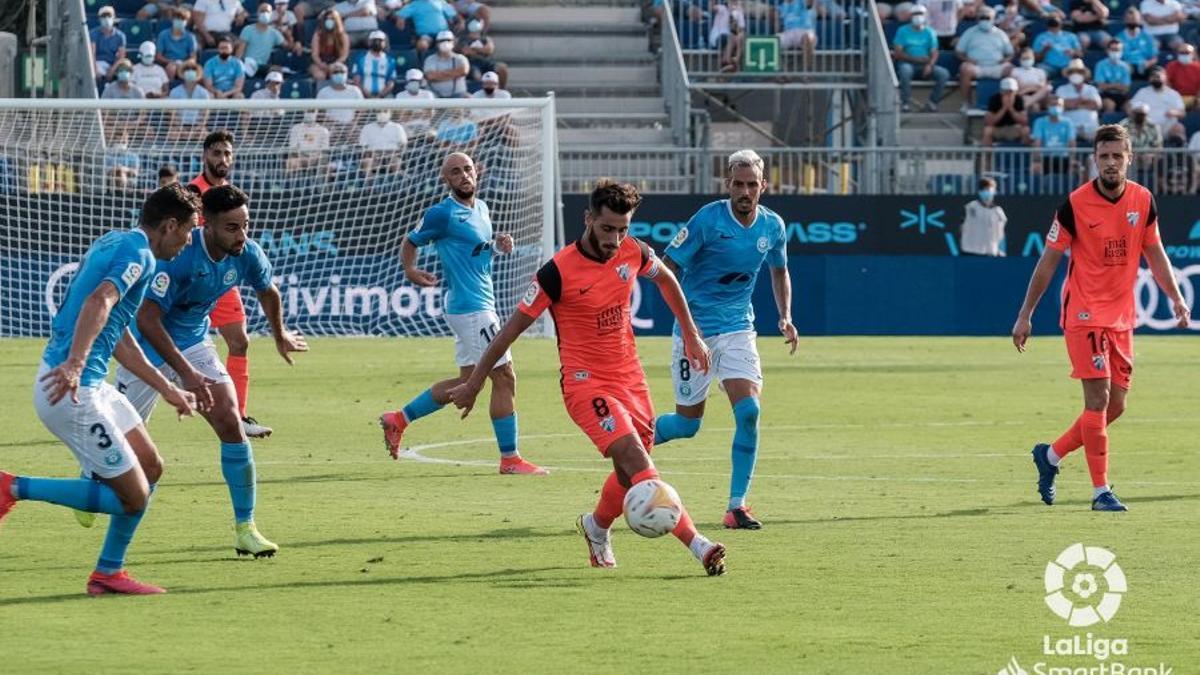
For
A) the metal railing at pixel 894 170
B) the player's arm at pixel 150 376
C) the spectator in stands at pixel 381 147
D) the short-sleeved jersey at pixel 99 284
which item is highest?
the short-sleeved jersey at pixel 99 284

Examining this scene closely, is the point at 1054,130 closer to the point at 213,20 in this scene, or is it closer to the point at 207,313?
the point at 213,20

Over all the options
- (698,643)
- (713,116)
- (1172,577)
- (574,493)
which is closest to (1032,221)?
(713,116)

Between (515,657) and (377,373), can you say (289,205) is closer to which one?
(377,373)

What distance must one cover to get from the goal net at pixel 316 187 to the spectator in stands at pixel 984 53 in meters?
9.52

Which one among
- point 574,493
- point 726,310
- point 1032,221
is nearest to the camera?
point 726,310

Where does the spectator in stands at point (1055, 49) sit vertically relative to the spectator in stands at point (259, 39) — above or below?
below

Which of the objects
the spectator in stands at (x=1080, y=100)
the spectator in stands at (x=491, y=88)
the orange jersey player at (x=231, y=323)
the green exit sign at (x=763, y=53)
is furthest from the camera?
the green exit sign at (x=763, y=53)

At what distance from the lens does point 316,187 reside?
2911cm

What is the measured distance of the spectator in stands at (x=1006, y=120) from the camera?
34.6 m

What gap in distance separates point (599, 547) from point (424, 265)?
19.5 metres

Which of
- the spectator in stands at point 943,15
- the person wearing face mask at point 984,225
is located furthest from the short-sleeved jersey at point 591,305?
the spectator in stands at point 943,15

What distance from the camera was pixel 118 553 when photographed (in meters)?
9.98

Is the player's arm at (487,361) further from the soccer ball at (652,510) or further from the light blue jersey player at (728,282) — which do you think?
the light blue jersey player at (728,282)

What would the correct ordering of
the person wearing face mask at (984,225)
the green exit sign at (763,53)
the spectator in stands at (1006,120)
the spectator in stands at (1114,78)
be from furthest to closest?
the green exit sign at (763,53)
the spectator in stands at (1114,78)
the spectator in stands at (1006,120)
the person wearing face mask at (984,225)
